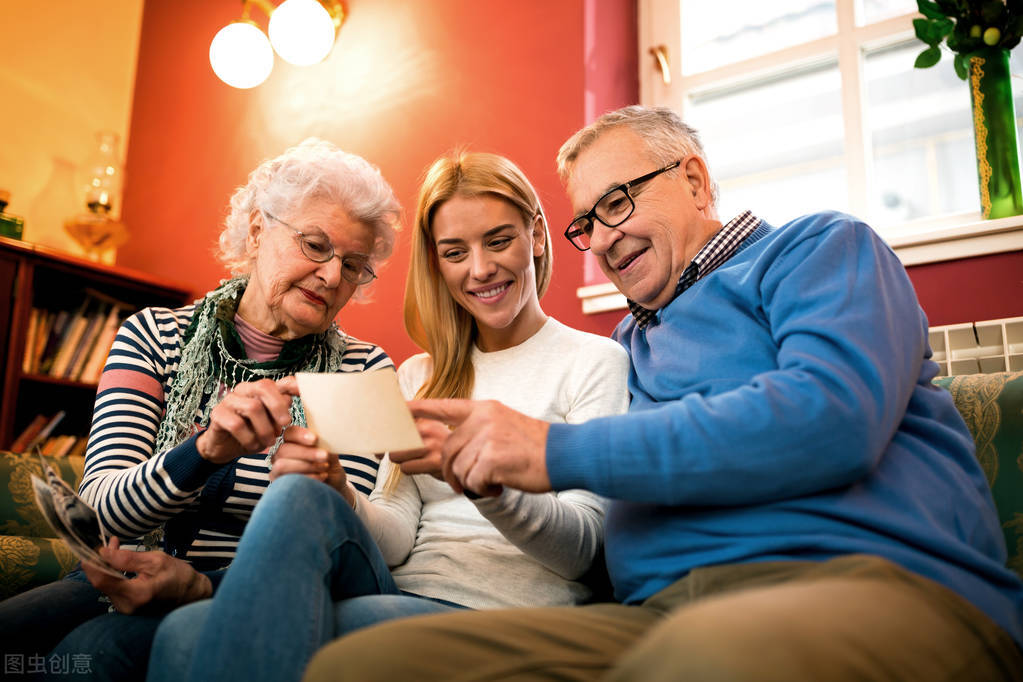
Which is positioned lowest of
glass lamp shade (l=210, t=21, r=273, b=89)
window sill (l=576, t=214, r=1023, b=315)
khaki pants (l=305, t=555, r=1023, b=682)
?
khaki pants (l=305, t=555, r=1023, b=682)

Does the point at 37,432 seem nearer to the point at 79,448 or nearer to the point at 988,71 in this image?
the point at 79,448

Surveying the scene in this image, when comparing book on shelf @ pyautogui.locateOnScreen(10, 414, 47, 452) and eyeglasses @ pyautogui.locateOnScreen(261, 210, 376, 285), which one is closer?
eyeglasses @ pyautogui.locateOnScreen(261, 210, 376, 285)

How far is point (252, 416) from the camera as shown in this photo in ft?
3.90

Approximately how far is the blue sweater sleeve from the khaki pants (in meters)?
0.11

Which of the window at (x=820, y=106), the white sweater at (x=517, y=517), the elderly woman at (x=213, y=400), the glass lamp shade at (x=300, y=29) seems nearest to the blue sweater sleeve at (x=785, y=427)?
the white sweater at (x=517, y=517)

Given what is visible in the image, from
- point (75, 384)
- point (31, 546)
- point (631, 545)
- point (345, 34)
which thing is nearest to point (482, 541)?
point (631, 545)

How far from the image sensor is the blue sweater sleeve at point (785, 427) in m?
0.87

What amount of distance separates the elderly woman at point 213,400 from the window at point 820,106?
1.07 metres

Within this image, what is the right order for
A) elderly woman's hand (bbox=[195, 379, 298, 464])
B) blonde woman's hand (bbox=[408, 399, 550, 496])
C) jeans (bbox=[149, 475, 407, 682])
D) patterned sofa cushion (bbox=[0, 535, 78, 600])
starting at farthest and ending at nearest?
1. patterned sofa cushion (bbox=[0, 535, 78, 600])
2. elderly woman's hand (bbox=[195, 379, 298, 464])
3. blonde woman's hand (bbox=[408, 399, 550, 496])
4. jeans (bbox=[149, 475, 407, 682])

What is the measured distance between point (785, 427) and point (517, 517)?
0.42 m

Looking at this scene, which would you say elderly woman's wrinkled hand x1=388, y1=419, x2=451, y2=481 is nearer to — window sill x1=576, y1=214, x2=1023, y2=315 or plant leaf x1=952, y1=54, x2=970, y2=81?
window sill x1=576, y1=214, x2=1023, y2=315

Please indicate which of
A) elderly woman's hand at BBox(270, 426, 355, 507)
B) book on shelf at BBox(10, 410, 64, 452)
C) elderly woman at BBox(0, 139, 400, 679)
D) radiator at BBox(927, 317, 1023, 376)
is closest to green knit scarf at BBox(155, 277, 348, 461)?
elderly woman at BBox(0, 139, 400, 679)

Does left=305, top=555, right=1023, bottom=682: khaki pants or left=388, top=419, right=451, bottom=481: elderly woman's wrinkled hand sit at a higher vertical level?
left=388, top=419, right=451, bottom=481: elderly woman's wrinkled hand

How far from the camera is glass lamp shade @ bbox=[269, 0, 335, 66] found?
277cm
